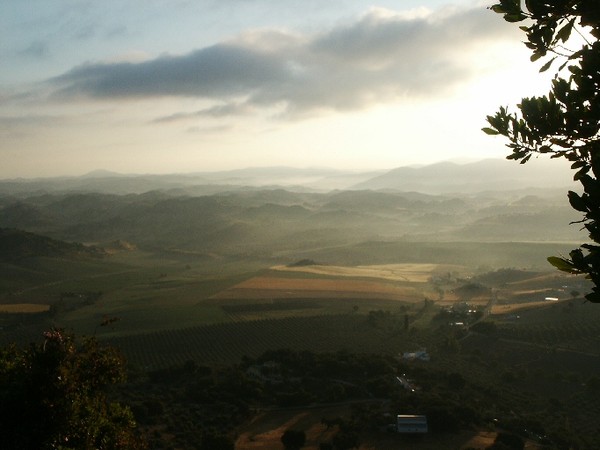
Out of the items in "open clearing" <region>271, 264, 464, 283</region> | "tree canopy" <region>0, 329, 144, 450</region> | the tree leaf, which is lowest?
"open clearing" <region>271, 264, 464, 283</region>

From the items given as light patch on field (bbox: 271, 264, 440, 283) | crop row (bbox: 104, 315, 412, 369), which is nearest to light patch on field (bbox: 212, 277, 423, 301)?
light patch on field (bbox: 271, 264, 440, 283)

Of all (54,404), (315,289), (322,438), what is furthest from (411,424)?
(315,289)

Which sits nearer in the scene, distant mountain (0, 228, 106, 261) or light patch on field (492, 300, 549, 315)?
light patch on field (492, 300, 549, 315)

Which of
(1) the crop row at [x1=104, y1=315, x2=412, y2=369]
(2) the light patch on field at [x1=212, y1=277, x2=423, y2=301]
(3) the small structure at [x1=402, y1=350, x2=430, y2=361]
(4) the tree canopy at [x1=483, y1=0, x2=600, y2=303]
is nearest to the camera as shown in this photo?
(4) the tree canopy at [x1=483, y1=0, x2=600, y2=303]

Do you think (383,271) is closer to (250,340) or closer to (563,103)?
(250,340)

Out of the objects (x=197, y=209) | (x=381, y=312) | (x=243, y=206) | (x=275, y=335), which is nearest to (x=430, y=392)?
(x=275, y=335)

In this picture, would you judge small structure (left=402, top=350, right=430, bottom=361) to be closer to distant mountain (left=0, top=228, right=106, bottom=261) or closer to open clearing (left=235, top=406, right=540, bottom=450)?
open clearing (left=235, top=406, right=540, bottom=450)
